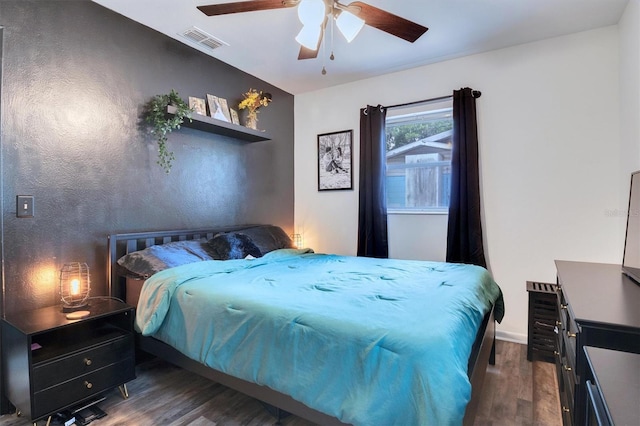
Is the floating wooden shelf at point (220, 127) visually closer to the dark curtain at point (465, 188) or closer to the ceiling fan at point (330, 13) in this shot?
the ceiling fan at point (330, 13)

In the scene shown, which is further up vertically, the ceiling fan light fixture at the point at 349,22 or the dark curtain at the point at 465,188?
the ceiling fan light fixture at the point at 349,22

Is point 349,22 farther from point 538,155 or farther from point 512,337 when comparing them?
point 512,337

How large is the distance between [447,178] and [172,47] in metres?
2.91

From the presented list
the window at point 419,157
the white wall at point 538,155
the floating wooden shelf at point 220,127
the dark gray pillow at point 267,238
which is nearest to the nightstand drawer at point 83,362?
the dark gray pillow at point 267,238

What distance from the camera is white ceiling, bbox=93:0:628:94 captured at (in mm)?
2430

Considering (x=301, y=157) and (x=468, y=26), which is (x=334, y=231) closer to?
(x=301, y=157)

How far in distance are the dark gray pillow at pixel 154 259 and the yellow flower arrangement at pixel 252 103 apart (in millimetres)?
1569

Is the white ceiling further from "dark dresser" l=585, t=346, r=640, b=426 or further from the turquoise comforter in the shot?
"dark dresser" l=585, t=346, r=640, b=426

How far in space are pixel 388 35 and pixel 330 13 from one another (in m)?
1.05

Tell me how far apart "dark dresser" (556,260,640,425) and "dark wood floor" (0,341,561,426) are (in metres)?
0.45

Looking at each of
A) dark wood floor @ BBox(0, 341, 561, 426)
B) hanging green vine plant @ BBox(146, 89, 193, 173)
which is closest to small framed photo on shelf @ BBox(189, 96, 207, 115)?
hanging green vine plant @ BBox(146, 89, 193, 173)

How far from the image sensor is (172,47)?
293 centimetres

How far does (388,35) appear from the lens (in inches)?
111

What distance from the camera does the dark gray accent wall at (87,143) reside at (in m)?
2.03
